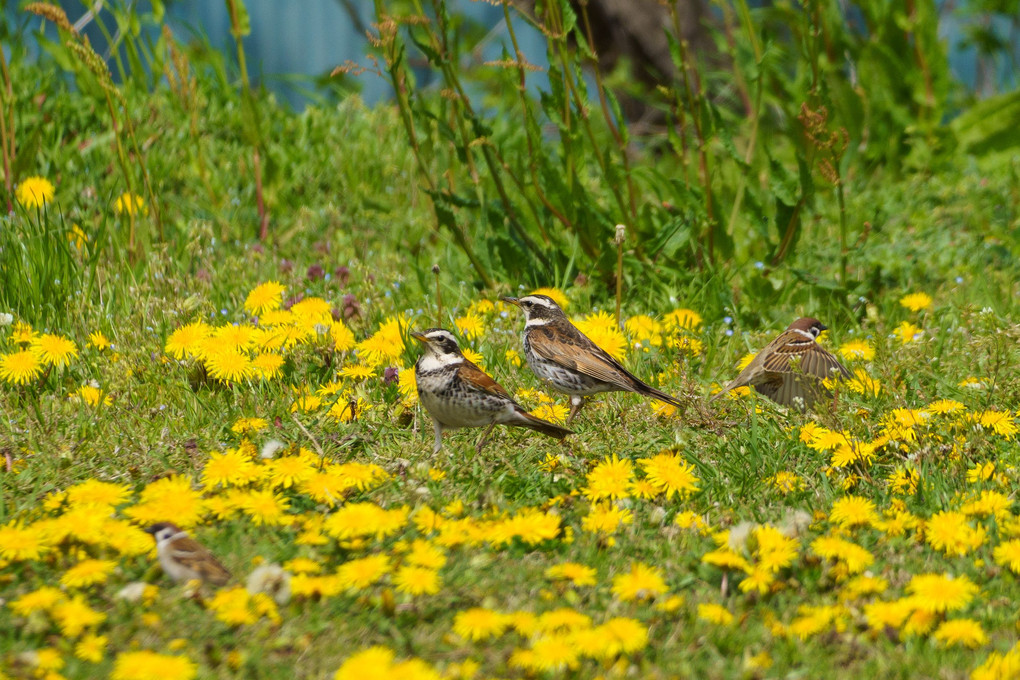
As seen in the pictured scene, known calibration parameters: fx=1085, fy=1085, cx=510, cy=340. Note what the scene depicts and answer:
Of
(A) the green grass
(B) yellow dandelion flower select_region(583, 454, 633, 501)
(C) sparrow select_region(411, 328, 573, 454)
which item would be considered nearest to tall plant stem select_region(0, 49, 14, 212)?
(A) the green grass

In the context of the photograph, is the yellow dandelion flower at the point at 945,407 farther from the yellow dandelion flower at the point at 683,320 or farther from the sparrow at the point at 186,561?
the sparrow at the point at 186,561

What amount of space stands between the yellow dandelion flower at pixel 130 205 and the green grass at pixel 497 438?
148 mm

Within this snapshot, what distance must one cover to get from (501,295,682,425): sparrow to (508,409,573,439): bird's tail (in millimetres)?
399

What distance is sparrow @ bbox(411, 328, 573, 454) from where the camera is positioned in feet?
13.4

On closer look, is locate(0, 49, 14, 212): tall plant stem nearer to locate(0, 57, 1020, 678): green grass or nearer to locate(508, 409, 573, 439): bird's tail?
locate(0, 57, 1020, 678): green grass

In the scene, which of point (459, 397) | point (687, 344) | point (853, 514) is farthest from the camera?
point (687, 344)

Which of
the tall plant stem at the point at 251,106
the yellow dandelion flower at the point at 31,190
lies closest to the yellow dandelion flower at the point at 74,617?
the tall plant stem at the point at 251,106

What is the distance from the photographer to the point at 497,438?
15.0 ft

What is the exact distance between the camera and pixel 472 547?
11.4ft

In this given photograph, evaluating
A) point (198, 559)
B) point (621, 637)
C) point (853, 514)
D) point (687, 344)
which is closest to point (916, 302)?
point (687, 344)

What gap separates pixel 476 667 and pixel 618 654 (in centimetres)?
39

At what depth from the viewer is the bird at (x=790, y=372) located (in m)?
4.62

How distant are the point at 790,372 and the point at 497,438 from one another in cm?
128

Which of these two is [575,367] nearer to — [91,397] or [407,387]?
[407,387]
